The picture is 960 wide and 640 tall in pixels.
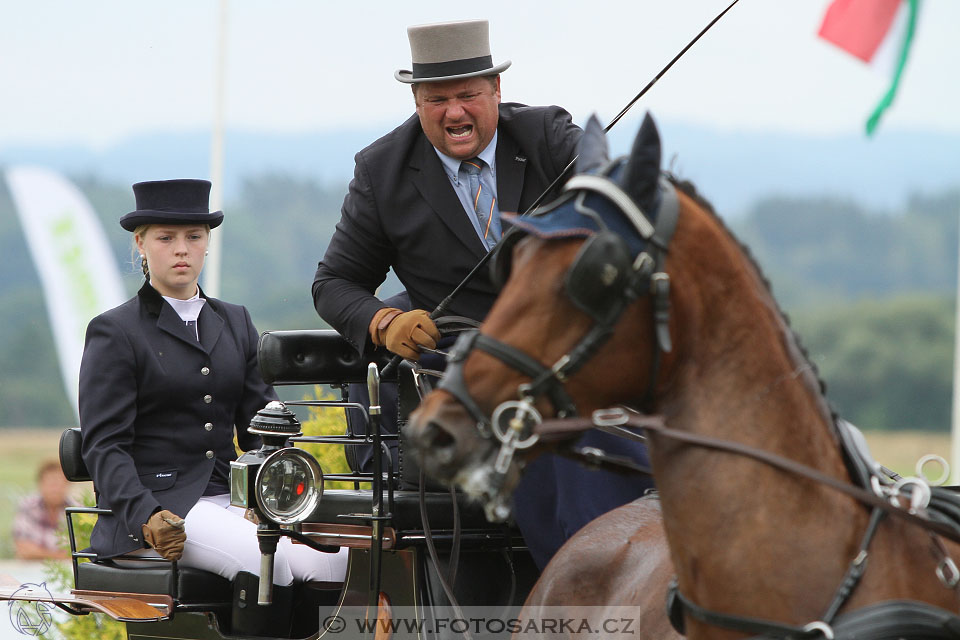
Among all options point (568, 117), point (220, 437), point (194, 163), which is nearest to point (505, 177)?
point (568, 117)

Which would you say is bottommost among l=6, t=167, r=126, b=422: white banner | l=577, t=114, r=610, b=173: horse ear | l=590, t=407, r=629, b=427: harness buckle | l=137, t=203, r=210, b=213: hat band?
l=6, t=167, r=126, b=422: white banner

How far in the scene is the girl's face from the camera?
3.89m

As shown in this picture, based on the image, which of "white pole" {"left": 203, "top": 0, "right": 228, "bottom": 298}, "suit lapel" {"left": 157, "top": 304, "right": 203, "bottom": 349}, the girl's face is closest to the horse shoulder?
"suit lapel" {"left": 157, "top": 304, "right": 203, "bottom": 349}

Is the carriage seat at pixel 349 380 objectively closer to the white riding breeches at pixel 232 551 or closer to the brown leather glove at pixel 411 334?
the brown leather glove at pixel 411 334

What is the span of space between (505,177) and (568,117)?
28cm

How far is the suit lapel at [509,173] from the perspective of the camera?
10.6 ft

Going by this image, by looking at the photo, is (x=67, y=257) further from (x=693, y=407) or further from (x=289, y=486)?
(x=693, y=407)

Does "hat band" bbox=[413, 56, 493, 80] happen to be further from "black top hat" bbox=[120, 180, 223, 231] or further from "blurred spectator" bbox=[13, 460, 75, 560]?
"blurred spectator" bbox=[13, 460, 75, 560]

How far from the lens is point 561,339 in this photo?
6.30 ft

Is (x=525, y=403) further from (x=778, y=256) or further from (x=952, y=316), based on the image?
(x=778, y=256)

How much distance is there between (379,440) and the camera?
300cm

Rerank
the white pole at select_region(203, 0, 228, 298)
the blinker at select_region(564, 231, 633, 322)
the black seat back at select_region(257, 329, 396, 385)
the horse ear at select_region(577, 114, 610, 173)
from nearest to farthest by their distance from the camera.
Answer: the blinker at select_region(564, 231, 633, 322) → the horse ear at select_region(577, 114, 610, 173) → the black seat back at select_region(257, 329, 396, 385) → the white pole at select_region(203, 0, 228, 298)

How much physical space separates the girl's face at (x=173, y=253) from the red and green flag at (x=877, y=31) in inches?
89.1

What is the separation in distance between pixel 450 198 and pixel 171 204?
1137 millimetres
